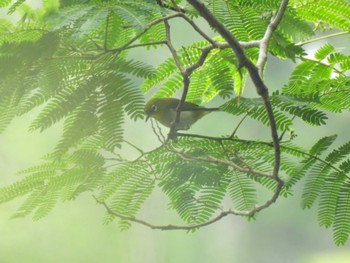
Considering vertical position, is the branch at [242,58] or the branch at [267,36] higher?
the branch at [267,36]

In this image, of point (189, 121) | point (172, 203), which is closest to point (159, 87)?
point (189, 121)

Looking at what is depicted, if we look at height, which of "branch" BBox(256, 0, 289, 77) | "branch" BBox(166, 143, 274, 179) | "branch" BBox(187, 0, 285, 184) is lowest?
"branch" BBox(166, 143, 274, 179)

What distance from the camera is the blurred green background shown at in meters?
0.80

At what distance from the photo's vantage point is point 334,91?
0.79 meters

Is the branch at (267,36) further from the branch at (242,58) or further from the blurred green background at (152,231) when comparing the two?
the blurred green background at (152,231)

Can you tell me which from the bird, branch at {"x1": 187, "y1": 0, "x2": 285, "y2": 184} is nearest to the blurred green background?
the bird

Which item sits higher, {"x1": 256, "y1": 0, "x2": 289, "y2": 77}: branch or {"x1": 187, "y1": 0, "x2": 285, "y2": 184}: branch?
{"x1": 256, "y1": 0, "x2": 289, "y2": 77}: branch

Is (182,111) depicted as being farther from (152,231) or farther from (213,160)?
(152,231)

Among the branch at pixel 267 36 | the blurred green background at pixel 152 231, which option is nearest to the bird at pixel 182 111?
the blurred green background at pixel 152 231

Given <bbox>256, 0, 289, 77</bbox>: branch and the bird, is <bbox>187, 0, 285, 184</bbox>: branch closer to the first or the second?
<bbox>256, 0, 289, 77</bbox>: branch

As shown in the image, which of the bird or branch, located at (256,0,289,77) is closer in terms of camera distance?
branch, located at (256,0,289,77)

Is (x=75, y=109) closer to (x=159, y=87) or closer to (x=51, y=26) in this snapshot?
(x=51, y=26)

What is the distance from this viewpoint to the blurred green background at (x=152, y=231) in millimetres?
797

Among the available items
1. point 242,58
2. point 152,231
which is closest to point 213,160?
point 242,58
